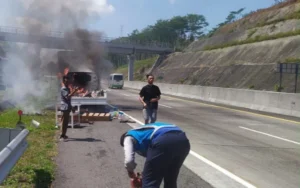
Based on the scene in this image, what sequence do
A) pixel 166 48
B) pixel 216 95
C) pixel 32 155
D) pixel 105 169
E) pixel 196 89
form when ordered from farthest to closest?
pixel 166 48 < pixel 196 89 < pixel 216 95 < pixel 32 155 < pixel 105 169

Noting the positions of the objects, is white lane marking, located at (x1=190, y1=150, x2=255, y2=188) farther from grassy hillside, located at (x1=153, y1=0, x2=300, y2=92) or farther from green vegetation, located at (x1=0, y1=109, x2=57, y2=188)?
grassy hillside, located at (x1=153, y1=0, x2=300, y2=92)

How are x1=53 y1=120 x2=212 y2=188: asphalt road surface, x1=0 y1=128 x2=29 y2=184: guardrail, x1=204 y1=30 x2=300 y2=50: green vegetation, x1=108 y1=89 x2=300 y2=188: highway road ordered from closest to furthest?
x1=0 y1=128 x2=29 y2=184: guardrail, x1=53 y1=120 x2=212 y2=188: asphalt road surface, x1=108 y1=89 x2=300 y2=188: highway road, x1=204 y1=30 x2=300 y2=50: green vegetation

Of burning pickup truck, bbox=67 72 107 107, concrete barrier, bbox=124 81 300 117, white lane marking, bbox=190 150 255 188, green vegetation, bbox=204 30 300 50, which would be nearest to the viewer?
white lane marking, bbox=190 150 255 188

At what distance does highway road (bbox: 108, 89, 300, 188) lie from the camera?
281 inches

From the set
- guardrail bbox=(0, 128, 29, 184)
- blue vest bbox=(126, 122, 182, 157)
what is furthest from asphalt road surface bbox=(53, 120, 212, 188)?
blue vest bbox=(126, 122, 182, 157)

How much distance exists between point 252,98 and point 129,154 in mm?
20272

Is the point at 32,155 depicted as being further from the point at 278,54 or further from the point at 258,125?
the point at 278,54

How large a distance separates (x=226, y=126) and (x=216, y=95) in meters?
14.0

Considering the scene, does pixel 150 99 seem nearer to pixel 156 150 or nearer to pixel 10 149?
pixel 10 149

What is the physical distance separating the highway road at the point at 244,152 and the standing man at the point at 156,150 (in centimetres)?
286

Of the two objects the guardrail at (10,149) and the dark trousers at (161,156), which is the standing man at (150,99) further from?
the dark trousers at (161,156)

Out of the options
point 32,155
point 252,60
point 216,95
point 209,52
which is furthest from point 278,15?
point 32,155

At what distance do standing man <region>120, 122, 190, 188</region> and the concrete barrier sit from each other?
16.2 meters

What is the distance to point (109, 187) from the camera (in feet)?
20.5
